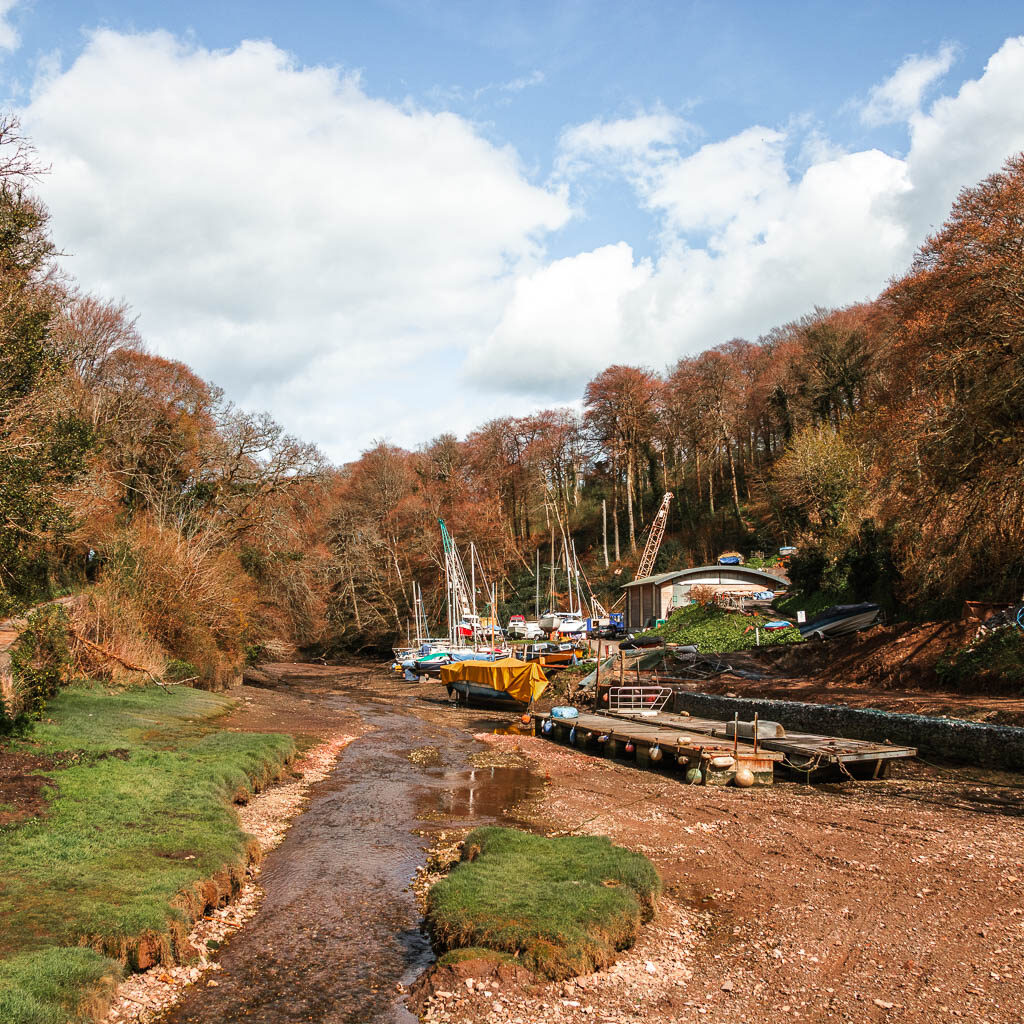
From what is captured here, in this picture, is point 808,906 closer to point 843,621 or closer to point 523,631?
point 843,621

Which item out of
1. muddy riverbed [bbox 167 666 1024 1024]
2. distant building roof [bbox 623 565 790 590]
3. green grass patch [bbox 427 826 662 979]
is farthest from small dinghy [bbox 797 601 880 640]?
green grass patch [bbox 427 826 662 979]

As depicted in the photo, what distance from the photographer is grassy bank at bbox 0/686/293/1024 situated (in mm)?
7059

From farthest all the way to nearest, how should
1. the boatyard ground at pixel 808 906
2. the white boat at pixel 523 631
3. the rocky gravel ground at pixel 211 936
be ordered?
the white boat at pixel 523 631 → the boatyard ground at pixel 808 906 → the rocky gravel ground at pixel 211 936

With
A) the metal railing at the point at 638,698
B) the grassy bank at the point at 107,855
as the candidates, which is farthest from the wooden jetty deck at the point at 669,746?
the grassy bank at the point at 107,855

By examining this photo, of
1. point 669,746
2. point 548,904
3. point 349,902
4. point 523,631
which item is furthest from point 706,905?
point 523,631

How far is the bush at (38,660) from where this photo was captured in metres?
14.9

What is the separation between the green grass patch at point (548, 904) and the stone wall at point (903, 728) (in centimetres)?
1103

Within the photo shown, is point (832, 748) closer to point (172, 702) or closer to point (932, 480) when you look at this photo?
point (932, 480)

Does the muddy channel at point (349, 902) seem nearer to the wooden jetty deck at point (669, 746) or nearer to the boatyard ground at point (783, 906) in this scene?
the boatyard ground at point (783, 906)

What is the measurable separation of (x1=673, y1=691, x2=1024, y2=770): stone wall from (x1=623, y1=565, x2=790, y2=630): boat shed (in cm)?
Result: 1963

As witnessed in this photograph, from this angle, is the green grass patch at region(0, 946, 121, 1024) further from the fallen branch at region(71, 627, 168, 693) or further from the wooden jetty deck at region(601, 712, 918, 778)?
the fallen branch at region(71, 627, 168, 693)

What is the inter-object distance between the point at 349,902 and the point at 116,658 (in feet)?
52.0

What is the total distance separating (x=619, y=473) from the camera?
67625 mm

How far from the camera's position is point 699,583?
46.3 metres
